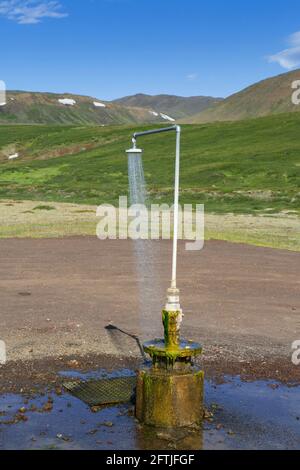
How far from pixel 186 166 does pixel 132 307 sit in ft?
266

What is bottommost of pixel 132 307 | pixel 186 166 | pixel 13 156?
pixel 132 307

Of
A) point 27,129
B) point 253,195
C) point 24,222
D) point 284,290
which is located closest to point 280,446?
point 284,290

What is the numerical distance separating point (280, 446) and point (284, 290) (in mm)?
13230

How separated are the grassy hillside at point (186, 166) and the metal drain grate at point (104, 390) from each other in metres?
46.3

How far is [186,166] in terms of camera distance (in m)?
100

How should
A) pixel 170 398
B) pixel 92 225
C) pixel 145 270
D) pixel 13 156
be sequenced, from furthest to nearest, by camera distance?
pixel 13 156 → pixel 92 225 → pixel 145 270 → pixel 170 398

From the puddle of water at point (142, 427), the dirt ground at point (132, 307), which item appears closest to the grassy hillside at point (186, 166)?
the dirt ground at point (132, 307)

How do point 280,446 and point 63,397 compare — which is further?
point 63,397

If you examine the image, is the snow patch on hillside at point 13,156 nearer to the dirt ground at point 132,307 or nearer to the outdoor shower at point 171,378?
the dirt ground at point 132,307

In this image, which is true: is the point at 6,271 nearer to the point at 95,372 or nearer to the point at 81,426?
the point at 95,372

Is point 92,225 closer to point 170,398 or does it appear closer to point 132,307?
point 132,307

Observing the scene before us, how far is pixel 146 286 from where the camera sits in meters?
24.2

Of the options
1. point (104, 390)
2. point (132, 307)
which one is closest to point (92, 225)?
point (132, 307)

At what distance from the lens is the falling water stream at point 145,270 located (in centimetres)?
1165
